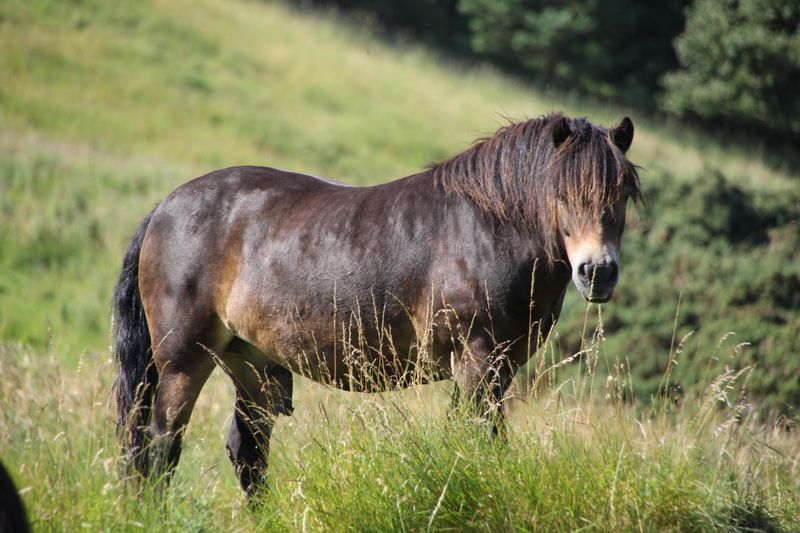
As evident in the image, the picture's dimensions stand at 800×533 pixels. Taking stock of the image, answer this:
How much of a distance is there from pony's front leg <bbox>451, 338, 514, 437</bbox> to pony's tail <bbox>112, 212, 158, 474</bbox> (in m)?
1.91

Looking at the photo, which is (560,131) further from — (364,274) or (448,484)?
(448,484)

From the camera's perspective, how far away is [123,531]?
336cm

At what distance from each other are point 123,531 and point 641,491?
2.08 meters

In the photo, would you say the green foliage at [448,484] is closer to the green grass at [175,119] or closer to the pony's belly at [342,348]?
the pony's belly at [342,348]

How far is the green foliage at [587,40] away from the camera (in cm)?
3152

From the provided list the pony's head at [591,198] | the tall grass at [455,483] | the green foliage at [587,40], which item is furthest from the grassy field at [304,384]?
the green foliage at [587,40]

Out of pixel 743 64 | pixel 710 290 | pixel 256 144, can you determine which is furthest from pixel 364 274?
pixel 743 64

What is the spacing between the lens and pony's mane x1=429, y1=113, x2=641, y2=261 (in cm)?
373

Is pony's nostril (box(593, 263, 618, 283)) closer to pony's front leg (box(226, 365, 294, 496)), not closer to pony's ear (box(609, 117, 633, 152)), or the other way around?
pony's ear (box(609, 117, 633, 152))

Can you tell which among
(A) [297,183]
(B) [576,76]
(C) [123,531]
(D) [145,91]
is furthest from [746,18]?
(C) [123,531]

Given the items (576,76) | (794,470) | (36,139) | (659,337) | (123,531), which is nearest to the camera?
(123,531)

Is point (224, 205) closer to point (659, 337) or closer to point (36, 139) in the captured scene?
point (659, 337)

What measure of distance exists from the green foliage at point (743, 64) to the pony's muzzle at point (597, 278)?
21.7 meters

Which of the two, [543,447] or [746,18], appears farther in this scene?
[746,18]
